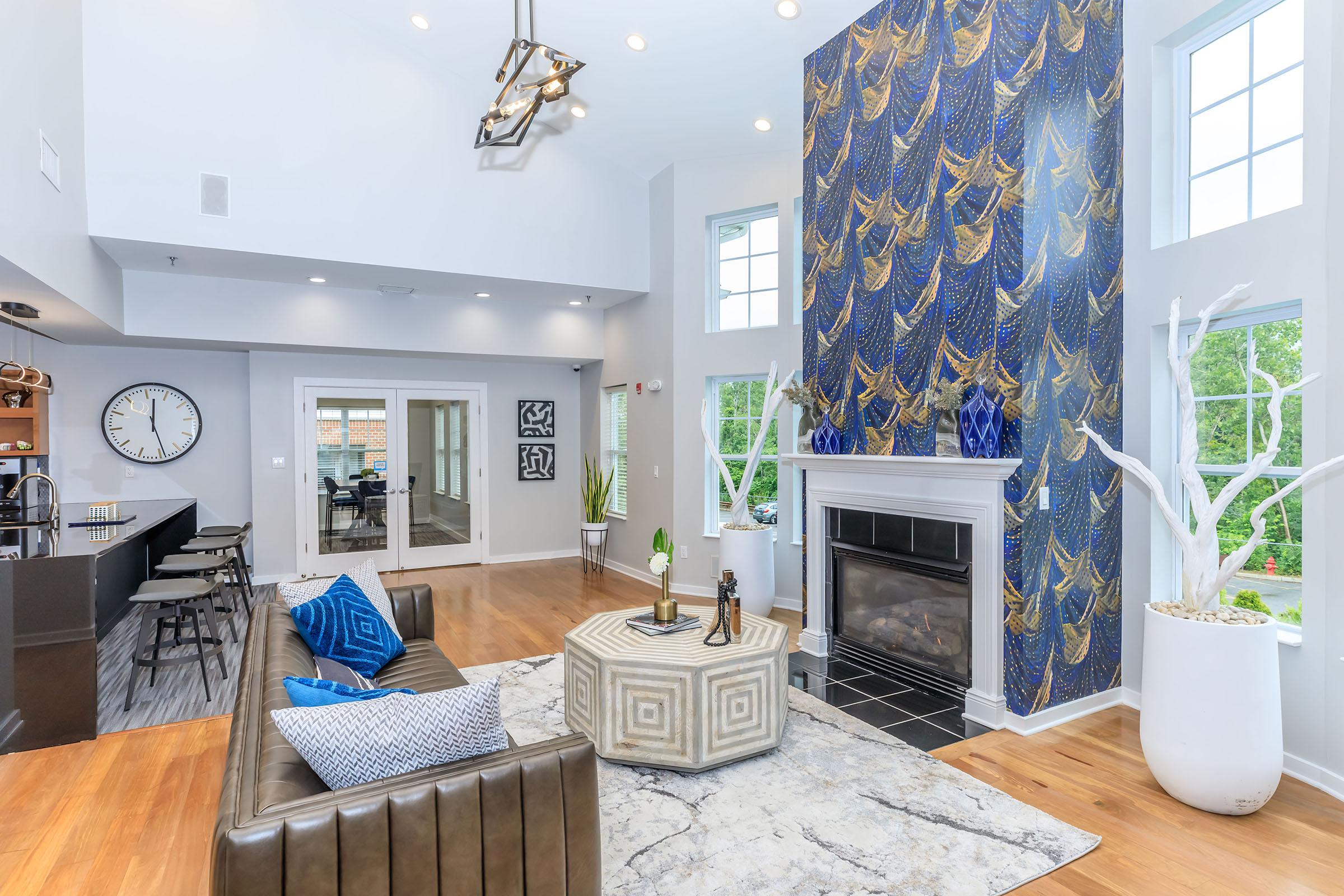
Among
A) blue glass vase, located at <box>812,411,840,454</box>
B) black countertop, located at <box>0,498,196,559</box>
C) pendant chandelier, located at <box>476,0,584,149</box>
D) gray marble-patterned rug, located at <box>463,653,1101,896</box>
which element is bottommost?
gray marble-patterned rug, located at <box>463,653,1101,896</box>

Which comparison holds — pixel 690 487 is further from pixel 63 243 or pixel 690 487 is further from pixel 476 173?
pixel 63 243

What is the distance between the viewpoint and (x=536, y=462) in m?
8.09

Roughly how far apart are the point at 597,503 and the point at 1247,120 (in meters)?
5.79

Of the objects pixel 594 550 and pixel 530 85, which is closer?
pixel 530 85

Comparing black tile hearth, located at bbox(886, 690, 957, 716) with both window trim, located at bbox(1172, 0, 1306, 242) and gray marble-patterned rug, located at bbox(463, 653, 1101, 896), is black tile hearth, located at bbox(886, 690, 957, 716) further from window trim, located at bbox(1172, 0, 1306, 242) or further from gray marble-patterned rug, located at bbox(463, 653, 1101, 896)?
window trim, located at bbox(1172, 0, 1306, 242)

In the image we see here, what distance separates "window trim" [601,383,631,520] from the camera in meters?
7.22

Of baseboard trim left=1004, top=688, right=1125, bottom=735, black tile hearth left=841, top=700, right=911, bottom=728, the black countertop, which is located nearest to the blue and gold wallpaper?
baseboard trim left=1004, top=688, right=1125, bottom=735

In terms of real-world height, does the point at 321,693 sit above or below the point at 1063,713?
above

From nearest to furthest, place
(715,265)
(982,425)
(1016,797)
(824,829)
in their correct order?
1. (824,829)
2. (1016,797)
3. (982,425)
4. (715,265)

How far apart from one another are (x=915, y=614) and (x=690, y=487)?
2700 mm

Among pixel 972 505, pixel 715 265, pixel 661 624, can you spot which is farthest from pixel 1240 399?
pixel 715 265

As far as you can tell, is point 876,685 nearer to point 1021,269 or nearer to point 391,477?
point 1021,269

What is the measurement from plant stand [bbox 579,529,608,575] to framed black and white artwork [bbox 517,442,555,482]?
0.84m

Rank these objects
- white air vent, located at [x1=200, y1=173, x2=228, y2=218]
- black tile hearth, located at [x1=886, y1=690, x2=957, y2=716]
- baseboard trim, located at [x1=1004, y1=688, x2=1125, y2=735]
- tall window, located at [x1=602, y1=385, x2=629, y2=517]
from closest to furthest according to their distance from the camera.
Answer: baseboard trim, located at [x1=1004, y1=688, x2=1125, y2=735] < black tile hearth, located at [x1=886, y1=690, x2=957, y2=716] < white air vent, located at [x1=200, y1=173, x2=228, y2=218] < tall window, located at [x1=602, y1=385, x2=629, y2=517]
